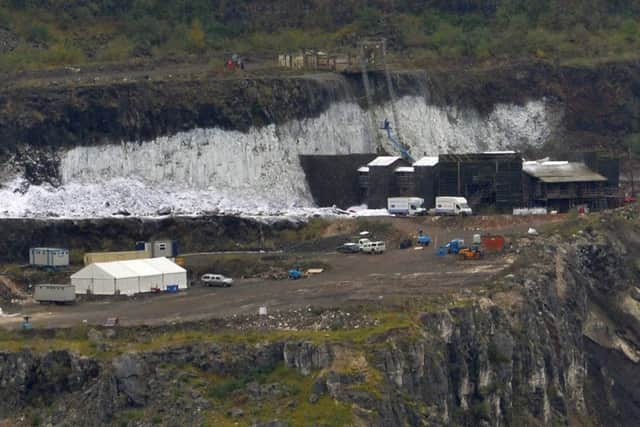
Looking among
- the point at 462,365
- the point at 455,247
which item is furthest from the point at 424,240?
the point at 462,365

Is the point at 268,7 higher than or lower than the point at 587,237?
higher

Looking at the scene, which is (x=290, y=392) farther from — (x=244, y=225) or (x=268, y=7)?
(x=268, y=7)

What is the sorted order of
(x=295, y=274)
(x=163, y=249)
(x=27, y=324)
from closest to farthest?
(x=27, y=324), (x=295, y=274), (x=163, y=249)

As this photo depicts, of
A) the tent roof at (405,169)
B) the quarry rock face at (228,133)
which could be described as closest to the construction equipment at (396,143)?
the quarry rock face at (228,133)

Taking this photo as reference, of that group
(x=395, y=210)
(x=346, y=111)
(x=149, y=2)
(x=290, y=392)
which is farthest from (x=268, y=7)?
(x=290, y=392)

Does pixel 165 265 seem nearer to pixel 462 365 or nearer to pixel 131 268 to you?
pixel 131 268

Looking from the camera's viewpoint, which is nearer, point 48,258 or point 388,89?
point 48,258

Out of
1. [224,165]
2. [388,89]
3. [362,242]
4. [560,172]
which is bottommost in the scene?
[362,242]

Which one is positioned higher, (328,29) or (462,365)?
(328,29)
